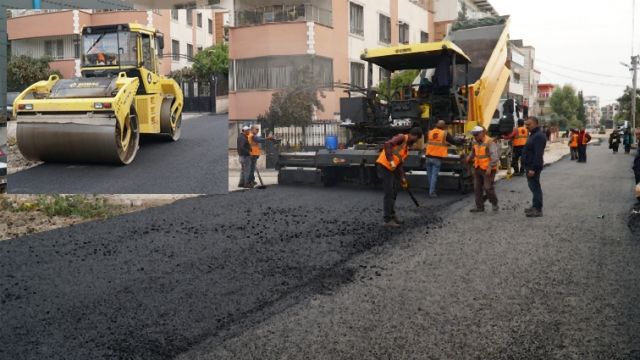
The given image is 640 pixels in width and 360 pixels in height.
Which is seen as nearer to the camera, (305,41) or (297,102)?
(297,102)

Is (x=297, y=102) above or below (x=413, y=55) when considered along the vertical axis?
below

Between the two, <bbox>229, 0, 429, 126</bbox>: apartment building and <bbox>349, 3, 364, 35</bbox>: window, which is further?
<bbox>349, 3, 364, 35</bbox>: window

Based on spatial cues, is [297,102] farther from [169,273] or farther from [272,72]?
[169,273]

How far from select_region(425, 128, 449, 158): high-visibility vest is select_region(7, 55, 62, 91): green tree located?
Answer: 6339mm

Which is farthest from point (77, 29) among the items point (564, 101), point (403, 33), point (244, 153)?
point (564, 101)

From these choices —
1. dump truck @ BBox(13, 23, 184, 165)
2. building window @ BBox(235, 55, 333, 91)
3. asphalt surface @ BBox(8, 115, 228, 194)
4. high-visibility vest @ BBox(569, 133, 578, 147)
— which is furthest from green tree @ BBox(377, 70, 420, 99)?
high-visibility vest @ BBox(569, 133, 578, 147)

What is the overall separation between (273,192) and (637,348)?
339 inches

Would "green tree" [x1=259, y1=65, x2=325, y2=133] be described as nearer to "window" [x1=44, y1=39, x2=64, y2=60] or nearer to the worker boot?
"window" [x1=44, y1=39, x2=64, y2=60]

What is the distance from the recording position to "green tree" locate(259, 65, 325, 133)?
14.5 meters

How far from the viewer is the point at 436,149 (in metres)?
10.7

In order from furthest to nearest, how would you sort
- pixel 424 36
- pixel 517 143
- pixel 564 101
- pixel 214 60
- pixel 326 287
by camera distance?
pixel 564 101 < pixel 424 36 < pixel 517 143 < pixel 214 60 < pixel 326 287

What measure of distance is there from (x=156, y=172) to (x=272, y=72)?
→ 24.2 feet

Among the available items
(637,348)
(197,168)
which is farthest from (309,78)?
(637,348)

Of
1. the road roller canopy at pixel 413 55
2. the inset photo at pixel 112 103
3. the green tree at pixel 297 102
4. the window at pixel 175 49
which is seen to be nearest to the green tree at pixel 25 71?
the inset photo at pixel 112 103
